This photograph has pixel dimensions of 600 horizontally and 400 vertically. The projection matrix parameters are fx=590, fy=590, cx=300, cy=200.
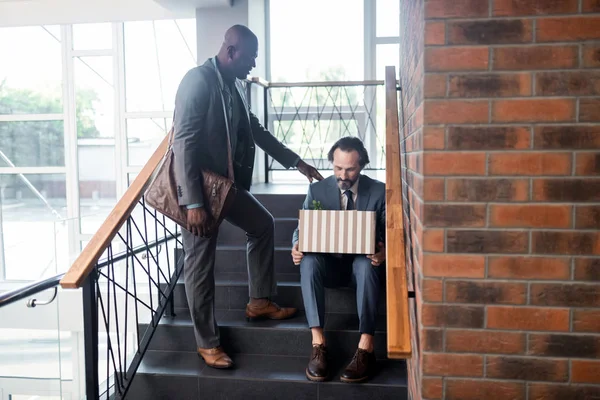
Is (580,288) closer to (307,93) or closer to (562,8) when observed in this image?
(562,8)

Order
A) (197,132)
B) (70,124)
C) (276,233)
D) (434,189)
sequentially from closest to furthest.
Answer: (434,189), (197,132), (276,233), (70,124)

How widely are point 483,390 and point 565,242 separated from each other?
45cm

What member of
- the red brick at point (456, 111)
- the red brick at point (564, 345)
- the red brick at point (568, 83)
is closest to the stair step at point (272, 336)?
the red brick at point (564, 345)

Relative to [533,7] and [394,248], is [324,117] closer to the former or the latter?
[394,248]

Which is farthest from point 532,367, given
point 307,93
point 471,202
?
point 307,93

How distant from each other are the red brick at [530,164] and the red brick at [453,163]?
1.3 inches

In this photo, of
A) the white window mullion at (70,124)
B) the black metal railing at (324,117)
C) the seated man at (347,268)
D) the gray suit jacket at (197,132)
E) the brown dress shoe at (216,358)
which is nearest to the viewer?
the gray suit jacket at (197,132)

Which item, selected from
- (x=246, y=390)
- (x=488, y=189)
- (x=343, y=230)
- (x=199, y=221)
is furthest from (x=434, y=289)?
(x=246, y=390)

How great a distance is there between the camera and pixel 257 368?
8.77 feet

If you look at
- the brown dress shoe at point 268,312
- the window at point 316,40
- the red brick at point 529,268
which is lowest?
the brown dress shoe at point 268,312

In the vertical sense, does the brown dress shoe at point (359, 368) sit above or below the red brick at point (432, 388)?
below

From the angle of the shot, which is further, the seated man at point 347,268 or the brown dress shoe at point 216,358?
the brown dress shoe at point 216,358

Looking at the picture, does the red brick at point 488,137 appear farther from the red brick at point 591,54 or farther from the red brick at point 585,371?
the red brick at point 585,371

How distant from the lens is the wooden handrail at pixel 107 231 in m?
2.10
